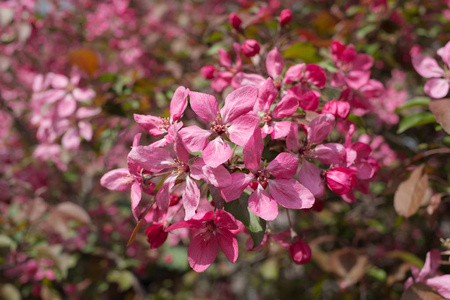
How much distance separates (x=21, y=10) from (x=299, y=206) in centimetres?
223

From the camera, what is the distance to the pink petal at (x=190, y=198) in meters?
0.77

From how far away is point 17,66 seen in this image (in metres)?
2.94

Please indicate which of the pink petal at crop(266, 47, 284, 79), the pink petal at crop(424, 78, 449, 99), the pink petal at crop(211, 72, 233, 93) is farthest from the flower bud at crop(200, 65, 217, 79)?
the pink petal at crop(424, 78, 449, 99)

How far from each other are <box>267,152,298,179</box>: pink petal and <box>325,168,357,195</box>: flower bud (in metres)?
Result: 0.11

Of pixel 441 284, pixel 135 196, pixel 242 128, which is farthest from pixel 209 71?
pixel 441 284

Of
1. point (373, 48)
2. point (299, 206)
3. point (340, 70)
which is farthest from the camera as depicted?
point (373, 48)

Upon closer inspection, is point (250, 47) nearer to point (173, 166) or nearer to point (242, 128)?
point (242, 128)

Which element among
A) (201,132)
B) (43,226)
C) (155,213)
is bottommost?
(43,226)

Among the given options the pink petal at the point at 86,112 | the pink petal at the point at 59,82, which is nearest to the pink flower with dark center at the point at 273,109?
the pink petal at the point at 86,112

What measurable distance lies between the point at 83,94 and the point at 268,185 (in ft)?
4.13

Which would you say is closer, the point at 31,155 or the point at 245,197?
the point at 245,197

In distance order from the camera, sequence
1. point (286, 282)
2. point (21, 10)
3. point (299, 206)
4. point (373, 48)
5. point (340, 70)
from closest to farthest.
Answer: point (299, 206) < point (340, 70) < point (373, 48) < point (21, 10) < point (286, 282)

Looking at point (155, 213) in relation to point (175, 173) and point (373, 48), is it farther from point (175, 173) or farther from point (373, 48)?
point (373, 48)

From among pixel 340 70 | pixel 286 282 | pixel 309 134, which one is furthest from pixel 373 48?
pixel 286 282
